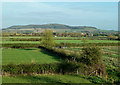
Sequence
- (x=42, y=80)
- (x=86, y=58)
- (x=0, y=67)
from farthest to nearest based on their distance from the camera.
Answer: (x=86, y=58)
(x=0, y=67)
(x=42, y=80)

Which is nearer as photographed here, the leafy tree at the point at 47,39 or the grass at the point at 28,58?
the grass at the point at 28,58

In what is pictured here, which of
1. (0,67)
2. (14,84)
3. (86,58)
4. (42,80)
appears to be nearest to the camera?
(14,84)

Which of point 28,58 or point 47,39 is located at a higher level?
point 47,39

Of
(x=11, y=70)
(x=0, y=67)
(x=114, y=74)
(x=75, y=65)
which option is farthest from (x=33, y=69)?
(x=114, y=74)

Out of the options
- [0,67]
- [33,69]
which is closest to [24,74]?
[33,69]

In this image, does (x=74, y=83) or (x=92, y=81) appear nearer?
(x=74, y=83)

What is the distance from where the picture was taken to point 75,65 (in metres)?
15.1

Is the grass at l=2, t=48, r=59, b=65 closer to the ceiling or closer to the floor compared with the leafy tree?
closer to the floor

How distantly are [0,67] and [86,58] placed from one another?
7.86 meters

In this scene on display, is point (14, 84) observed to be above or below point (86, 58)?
below

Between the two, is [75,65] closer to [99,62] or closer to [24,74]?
[99,62]

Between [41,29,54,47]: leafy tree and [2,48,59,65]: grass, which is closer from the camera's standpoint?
[2,48,59,65]: grass

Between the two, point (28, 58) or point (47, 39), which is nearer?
point (28, 58)

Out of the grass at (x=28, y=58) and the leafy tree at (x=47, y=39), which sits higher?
the leafy tree at (x=47, y=39)
